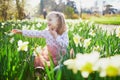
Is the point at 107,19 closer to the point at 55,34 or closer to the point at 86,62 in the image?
the point at 55,34

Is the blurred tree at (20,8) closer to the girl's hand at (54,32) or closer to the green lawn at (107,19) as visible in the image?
the green lawn at (107,19)

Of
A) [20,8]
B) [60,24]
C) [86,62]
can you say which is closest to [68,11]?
[20,8]

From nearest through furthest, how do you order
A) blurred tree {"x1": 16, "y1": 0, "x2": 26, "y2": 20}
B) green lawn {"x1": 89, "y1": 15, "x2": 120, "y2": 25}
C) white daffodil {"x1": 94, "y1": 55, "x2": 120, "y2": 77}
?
white daffodil {"x1": 94, "y1": 55, "x2": 120, "y2": 77}
blurred tree {"x1": 16, "y1": 0, "x2": 26, "y2": 20}
green lawn {"x1": 89, "y1": 15, "x2": 120, "y2": 25}

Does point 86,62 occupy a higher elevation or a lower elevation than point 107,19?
higher

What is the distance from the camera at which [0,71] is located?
99 cm

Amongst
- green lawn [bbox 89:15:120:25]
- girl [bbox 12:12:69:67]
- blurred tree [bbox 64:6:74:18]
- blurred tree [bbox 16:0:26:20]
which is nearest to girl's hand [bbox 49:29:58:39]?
girl [bbox 12:12:69:67]

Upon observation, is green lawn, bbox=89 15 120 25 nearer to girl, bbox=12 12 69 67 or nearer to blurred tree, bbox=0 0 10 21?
blurred tree, bbox=0 0 10 21

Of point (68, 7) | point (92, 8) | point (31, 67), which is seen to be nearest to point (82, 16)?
point (92, 8)

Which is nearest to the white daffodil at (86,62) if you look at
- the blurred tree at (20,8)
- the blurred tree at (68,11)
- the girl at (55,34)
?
the girl at (55,34)

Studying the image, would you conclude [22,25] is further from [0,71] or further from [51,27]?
[0,71]

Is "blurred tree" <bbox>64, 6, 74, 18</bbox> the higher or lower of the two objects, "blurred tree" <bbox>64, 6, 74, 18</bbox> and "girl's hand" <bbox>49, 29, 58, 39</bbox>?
the higher

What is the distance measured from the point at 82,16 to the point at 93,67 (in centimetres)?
216

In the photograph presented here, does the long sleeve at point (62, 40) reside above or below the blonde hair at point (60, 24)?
below

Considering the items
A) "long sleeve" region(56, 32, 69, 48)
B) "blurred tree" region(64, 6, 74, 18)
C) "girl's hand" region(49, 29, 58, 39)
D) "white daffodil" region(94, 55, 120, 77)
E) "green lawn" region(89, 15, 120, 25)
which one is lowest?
"green lawn" region(89, 15, 120, 25)
